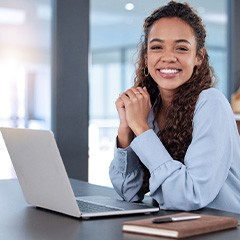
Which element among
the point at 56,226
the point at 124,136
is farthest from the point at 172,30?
the point at 56,226

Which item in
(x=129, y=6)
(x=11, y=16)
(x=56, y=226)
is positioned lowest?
(x=56, y=226)

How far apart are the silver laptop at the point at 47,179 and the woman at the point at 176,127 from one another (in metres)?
0.11

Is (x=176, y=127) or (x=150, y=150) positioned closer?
(x=150, y=150)

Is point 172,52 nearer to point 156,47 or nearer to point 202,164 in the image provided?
point 156,47

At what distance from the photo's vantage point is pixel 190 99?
1516 millimetres

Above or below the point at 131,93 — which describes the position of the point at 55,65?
above

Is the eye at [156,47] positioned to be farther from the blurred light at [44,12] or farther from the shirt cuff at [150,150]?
the blurred light at [44,12]

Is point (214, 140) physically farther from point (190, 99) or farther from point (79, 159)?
point (79, 159)

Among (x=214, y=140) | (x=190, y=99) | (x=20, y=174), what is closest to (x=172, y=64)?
(x=190, y=99)

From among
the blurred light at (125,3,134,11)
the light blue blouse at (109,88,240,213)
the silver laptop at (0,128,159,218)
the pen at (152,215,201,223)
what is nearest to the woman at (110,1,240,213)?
the light blue blouse at (109,88,240,213)

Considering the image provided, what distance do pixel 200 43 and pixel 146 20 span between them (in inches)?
6.5

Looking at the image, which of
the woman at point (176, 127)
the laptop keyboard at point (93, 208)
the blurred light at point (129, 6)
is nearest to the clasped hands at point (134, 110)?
the woman at point (176, 127)

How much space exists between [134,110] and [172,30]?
0.24 metres

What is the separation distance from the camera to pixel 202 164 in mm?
1350
